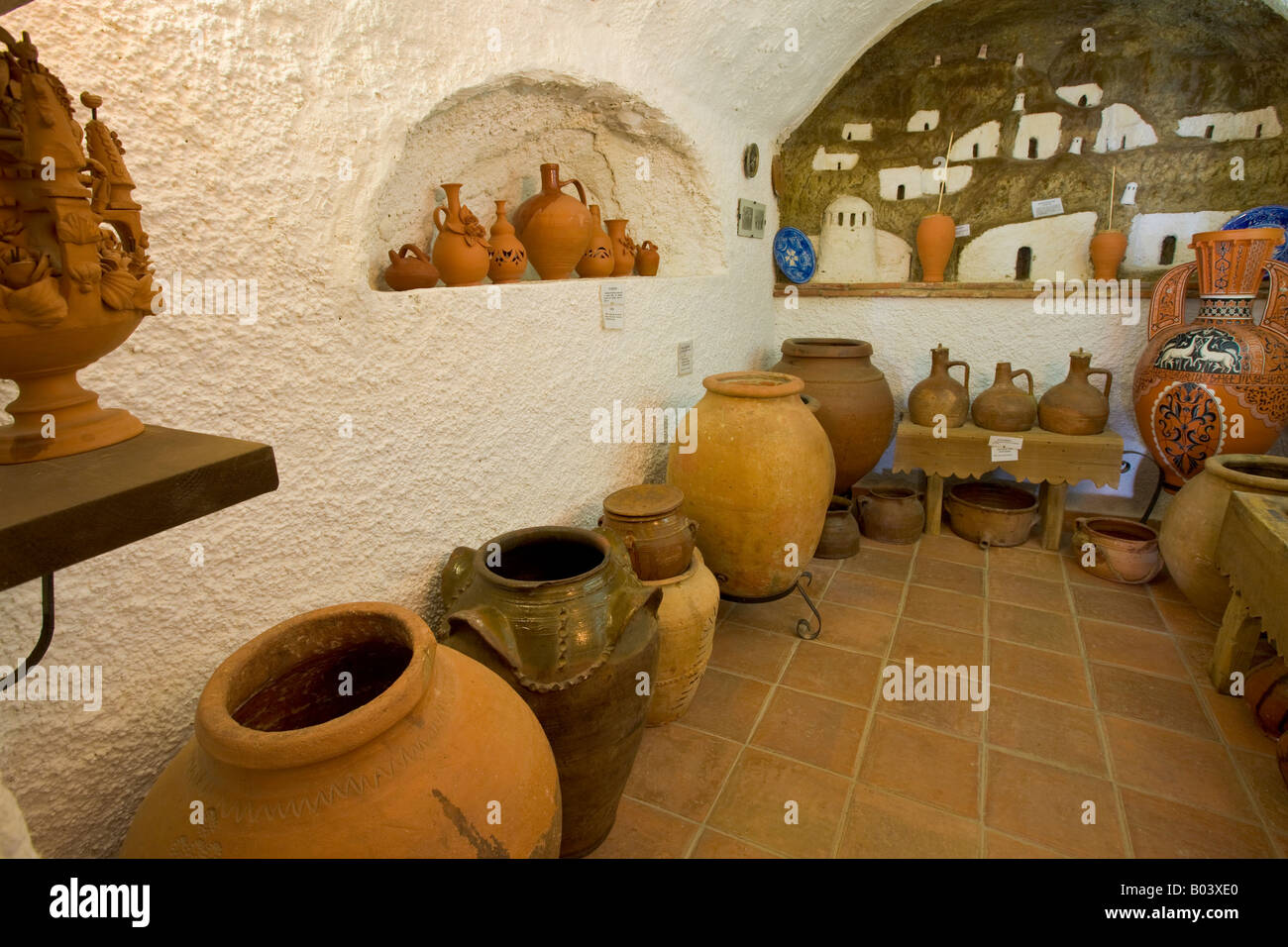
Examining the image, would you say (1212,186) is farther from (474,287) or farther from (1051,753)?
(474,287)

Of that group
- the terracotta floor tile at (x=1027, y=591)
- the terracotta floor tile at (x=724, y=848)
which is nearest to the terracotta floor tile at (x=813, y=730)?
the terracotta floor tile at (x=724, y=848)

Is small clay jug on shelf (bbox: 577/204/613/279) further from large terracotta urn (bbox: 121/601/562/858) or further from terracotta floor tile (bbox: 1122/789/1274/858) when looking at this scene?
terracotta floor tile (bbox: 1122/789/1274/858)

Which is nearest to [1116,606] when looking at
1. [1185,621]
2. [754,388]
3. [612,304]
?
[1185,621]

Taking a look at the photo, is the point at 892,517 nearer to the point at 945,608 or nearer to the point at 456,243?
the point at 945,608

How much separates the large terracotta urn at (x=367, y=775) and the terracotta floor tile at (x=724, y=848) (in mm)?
652

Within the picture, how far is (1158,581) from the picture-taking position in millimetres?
2771

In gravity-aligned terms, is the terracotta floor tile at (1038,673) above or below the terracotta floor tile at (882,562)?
below

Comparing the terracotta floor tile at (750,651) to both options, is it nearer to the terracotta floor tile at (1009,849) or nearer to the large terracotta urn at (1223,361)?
the terracotta floor tile at (1009,849)

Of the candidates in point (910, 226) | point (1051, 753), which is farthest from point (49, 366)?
point (910, 226)

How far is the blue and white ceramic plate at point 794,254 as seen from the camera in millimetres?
3715

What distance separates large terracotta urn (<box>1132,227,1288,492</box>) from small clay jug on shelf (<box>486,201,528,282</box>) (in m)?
2.71

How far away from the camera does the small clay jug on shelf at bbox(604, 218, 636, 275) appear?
8.25ft

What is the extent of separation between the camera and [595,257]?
2.37 meters
